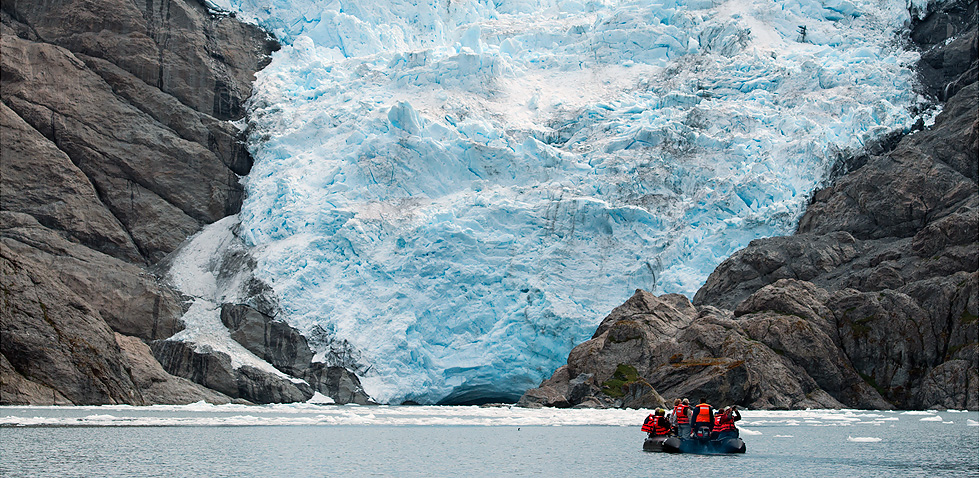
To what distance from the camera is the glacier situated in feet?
184

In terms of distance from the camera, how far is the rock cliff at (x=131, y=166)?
5291 cm

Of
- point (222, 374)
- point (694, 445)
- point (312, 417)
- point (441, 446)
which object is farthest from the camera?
point (222, 374)

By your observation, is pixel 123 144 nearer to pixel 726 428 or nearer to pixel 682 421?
pixel 682 421

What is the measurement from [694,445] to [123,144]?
4841 cm

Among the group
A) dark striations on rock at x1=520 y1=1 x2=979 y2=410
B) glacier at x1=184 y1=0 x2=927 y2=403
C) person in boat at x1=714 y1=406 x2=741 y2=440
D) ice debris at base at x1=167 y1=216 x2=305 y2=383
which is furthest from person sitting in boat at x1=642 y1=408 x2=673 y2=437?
ice debris at base at x1=167 y1=216 x2=305 y2=383

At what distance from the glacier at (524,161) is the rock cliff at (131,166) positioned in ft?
7.45

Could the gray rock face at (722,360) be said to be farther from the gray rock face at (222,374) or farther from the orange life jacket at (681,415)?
the orange life jacket at (681,415)

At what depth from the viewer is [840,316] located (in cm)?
4928

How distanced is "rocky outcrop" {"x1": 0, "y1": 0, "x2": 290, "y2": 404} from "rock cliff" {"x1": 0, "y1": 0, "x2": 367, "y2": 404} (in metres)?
0.08

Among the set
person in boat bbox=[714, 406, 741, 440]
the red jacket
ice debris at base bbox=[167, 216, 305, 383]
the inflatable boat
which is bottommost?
the inflatable boat

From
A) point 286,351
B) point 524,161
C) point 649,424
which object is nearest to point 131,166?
point 286,351

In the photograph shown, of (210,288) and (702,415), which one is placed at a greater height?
(210,288)

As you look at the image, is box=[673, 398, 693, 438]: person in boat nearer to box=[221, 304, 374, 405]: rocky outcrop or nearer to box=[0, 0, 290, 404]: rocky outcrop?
box=[0, 0, 290, 404]: rocky outcrop

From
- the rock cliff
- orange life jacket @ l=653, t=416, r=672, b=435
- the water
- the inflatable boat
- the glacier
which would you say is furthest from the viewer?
the glacier
